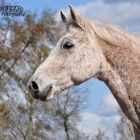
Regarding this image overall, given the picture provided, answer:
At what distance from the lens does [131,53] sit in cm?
990

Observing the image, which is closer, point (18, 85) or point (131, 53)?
point (131, 53)

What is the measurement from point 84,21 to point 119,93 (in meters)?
1.50

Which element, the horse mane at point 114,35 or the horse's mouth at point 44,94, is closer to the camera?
the horse's mouth at point 44,94

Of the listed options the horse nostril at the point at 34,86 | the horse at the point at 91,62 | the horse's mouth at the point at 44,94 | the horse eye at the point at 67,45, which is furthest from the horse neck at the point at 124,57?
the horse nostril at the point at 34,86

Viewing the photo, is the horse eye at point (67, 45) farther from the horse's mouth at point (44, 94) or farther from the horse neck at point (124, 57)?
the horse's mouth at point (44, 94)

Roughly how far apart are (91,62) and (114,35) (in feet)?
2.03

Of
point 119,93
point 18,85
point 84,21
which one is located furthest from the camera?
point 18,85

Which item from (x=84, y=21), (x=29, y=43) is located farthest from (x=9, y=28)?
(x=84, y=21)

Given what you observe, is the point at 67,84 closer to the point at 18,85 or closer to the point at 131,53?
the point at 131,53

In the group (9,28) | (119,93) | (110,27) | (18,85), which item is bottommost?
(18,85)

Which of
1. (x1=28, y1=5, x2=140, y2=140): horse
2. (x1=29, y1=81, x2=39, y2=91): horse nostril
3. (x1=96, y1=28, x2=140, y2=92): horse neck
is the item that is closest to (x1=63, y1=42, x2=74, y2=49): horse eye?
(x1=28, y1=5, x2=140, y2=140): horse

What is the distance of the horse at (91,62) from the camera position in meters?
9.69

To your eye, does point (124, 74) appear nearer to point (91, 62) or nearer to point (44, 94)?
point (91, 62)

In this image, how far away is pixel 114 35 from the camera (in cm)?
1013
